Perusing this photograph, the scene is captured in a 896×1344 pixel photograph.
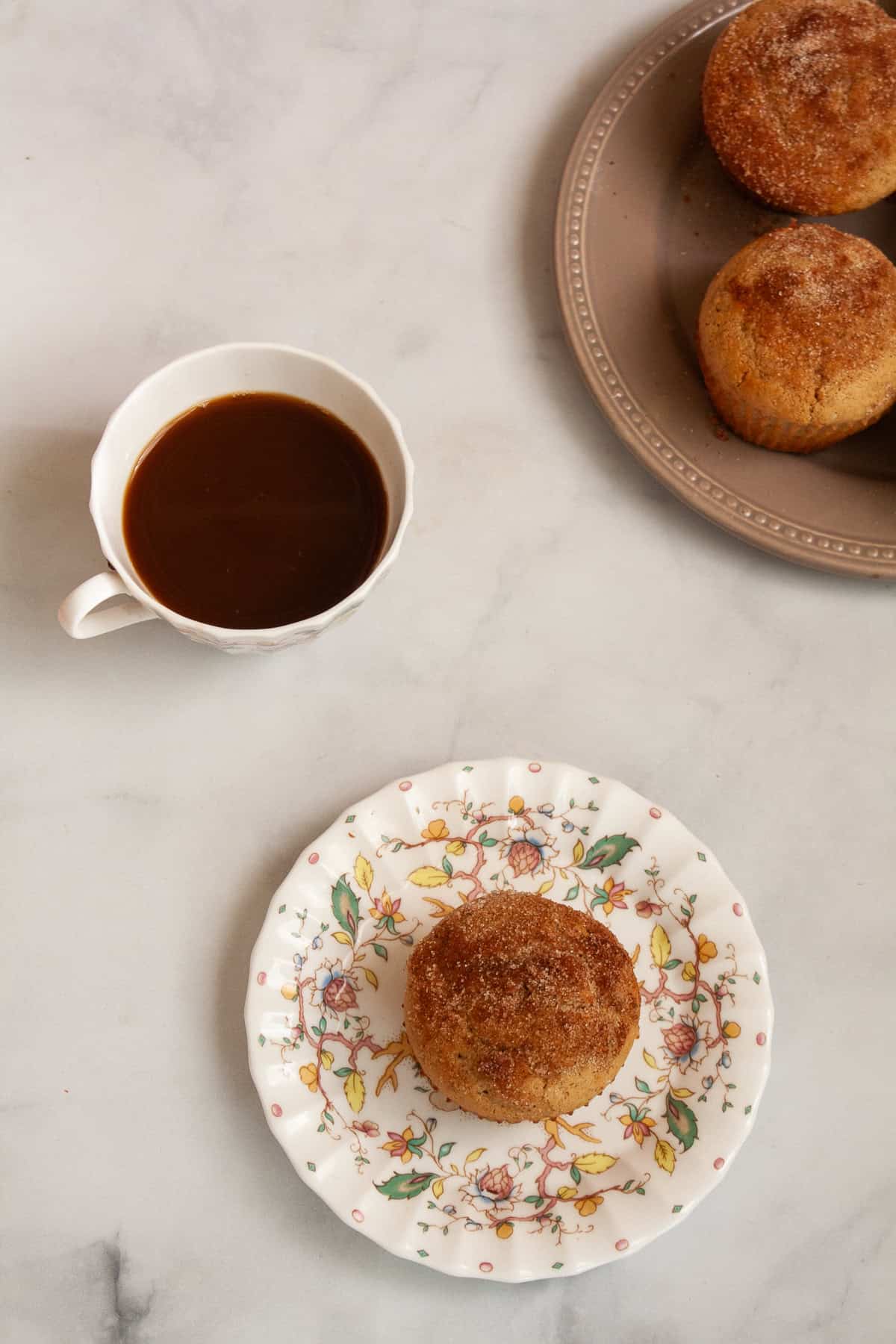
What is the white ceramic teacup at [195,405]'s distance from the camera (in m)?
1.12

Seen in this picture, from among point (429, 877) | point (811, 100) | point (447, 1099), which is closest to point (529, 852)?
point (429, 877)

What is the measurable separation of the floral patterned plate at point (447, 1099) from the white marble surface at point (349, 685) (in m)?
0.08

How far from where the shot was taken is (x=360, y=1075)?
1180mm

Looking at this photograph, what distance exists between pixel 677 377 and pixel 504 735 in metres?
0.45

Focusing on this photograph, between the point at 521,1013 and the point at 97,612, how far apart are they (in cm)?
57

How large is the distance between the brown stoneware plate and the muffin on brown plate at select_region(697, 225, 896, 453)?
6 centimetres

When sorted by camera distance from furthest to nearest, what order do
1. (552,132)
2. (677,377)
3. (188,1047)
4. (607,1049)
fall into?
(552,132)
(677,377)
(188,1047)
(607,1049)

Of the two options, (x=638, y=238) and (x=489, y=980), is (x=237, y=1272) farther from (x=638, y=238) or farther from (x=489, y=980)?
(x=638, y=238)

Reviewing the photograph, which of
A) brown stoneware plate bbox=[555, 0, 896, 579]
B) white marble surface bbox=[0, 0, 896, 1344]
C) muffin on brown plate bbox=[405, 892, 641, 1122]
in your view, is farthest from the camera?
brown stoneware plate bbox=[555, 0, 896, 579]

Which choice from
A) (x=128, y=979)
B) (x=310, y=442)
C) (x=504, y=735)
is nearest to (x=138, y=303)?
(x=310, y=442)

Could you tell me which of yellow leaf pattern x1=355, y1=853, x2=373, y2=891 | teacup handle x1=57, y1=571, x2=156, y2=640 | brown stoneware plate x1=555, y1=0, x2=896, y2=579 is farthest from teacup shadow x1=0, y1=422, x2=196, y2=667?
brown stoneware plate x1=555, y1=0, x2=896, y2=579

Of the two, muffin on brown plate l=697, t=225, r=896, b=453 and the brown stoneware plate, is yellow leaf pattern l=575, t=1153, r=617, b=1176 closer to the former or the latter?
the brown stoneware plate

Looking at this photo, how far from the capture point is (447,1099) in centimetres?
118

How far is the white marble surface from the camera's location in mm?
1188
